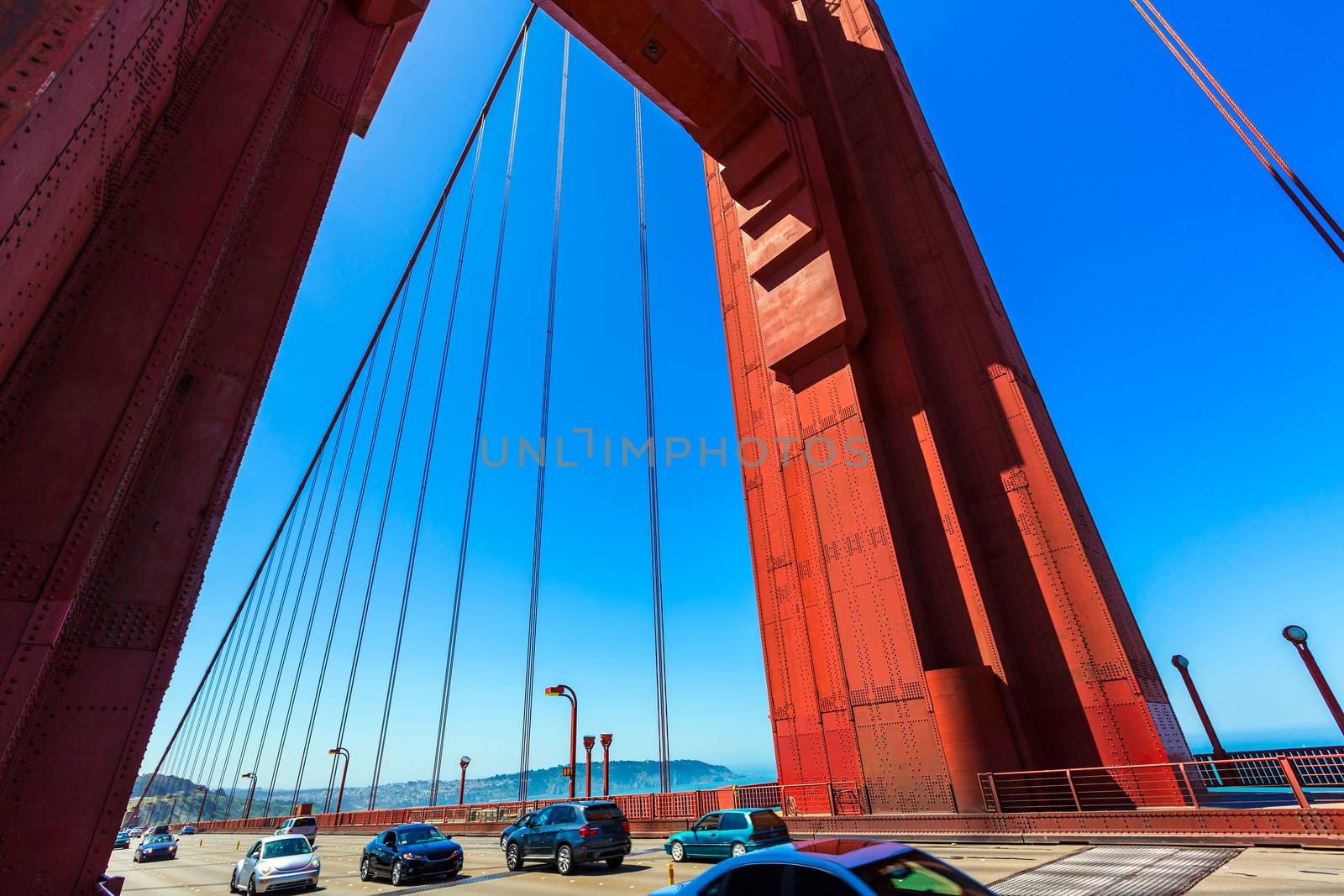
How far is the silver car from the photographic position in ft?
38.0

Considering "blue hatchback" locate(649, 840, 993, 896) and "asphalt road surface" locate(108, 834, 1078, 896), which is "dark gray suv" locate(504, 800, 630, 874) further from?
"blue hatchback" locate(649, 840, 993, 896)

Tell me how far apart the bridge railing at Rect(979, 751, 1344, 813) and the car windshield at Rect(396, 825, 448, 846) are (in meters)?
12.5

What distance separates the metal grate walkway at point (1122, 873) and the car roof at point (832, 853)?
4902 millimetres

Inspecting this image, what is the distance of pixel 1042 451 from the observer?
15711mm

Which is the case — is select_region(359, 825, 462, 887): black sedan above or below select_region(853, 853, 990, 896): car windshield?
below

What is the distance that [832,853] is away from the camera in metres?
3.45

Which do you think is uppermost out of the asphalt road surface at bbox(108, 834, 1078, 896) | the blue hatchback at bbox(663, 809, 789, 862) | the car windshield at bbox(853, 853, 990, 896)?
the car windshield at bbox(853, 853, 990, 896)

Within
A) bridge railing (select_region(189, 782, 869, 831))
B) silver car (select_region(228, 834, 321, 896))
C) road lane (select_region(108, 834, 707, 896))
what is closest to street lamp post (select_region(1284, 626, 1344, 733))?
bridge railing (select_region(189, 782, 869, 831))

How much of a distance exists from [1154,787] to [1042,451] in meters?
7.98

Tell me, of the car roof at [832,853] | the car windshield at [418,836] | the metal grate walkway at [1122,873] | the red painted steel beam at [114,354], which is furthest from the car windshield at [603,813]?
the car roof at [832,853]

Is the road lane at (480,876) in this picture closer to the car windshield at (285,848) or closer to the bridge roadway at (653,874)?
the bridge roadway at (653,874)

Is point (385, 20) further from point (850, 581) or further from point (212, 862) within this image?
point (212, 862)

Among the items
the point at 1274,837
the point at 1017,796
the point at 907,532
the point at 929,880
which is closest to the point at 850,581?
the point at 907,532

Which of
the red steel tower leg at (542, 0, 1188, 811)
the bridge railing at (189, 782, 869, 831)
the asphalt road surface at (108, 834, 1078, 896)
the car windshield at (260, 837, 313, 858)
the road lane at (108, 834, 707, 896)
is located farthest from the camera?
the bridge railing at (189, 782, 869, 831)
